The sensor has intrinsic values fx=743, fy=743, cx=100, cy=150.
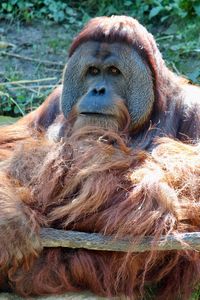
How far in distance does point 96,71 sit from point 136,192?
0.74 metres

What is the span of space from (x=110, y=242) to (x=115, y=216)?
9 centimetres

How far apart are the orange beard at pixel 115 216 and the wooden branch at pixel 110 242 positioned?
0.03 metres

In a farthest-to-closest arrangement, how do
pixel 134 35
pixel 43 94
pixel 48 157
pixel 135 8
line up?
pixel 135 8
pixel 43 94
pixel 134 35
pixel 48 157

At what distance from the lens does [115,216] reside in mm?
2541

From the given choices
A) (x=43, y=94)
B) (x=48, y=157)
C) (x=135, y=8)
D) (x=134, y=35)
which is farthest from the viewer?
(x=135, y=8)

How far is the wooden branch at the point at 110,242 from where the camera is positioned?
8.14ft

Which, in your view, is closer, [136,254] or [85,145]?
[136,254]

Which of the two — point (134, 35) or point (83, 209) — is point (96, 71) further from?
point (83, 209)

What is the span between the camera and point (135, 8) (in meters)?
5.57

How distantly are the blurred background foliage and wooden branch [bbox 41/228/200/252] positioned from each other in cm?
217

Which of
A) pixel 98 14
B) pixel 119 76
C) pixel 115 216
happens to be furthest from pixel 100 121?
pixel 98 14

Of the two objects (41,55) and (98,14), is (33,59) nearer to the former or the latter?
(41,55)

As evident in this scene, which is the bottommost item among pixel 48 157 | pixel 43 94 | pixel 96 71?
pixel 43 94

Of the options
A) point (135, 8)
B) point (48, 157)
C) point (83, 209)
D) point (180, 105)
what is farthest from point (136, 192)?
point (135, 8)
